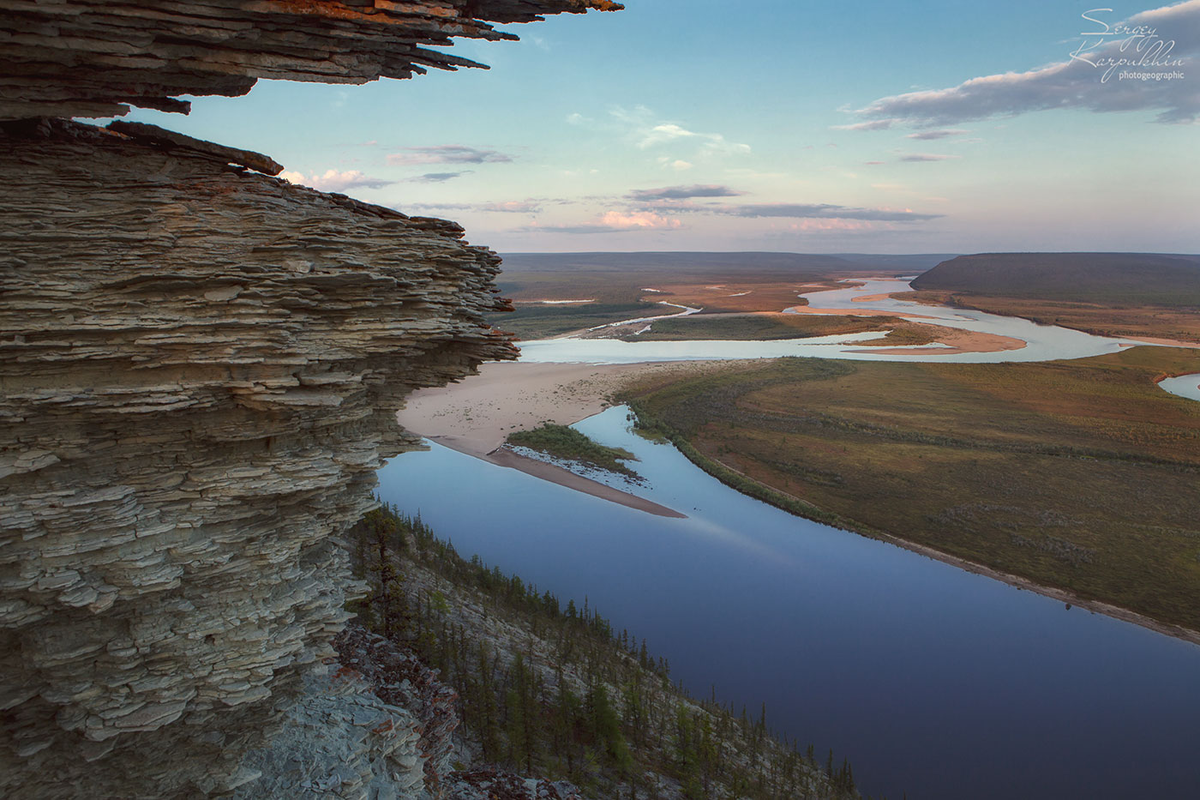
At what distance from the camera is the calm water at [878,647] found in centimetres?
1788

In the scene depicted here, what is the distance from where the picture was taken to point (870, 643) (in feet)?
74.1

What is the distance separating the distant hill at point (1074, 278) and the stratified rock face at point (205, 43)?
396 ft

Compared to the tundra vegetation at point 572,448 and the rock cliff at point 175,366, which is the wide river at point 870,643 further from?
the rock cliff at point 175,366

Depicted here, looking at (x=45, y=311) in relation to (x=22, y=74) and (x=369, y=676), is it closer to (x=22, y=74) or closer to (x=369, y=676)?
(x=22, y=74)

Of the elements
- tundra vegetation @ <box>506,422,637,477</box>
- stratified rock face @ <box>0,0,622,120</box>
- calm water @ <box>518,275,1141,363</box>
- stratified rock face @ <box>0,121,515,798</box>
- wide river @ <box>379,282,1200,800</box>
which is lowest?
wide river @ <box>379,282,1200,800</box>

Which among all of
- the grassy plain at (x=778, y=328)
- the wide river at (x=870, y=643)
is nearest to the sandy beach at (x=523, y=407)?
the wide river at (x=870, y=643)

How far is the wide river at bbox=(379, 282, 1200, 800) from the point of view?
1791 cm

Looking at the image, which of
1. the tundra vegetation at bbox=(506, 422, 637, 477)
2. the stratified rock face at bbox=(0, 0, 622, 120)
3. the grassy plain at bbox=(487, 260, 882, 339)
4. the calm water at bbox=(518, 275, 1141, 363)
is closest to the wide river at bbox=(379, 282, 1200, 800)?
the tundra vegetation at bbox=(506, 422, 637, 477)

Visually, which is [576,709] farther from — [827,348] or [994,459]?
[827,348]

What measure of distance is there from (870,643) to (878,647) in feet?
0.92

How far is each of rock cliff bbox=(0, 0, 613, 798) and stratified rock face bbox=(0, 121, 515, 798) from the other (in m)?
0.03

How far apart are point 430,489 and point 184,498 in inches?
1102

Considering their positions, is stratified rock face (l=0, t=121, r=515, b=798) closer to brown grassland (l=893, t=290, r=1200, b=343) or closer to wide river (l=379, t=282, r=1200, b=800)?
wide river (l=379, t=282, r=1200, b=800)

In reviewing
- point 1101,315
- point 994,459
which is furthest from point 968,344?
point 994,459
